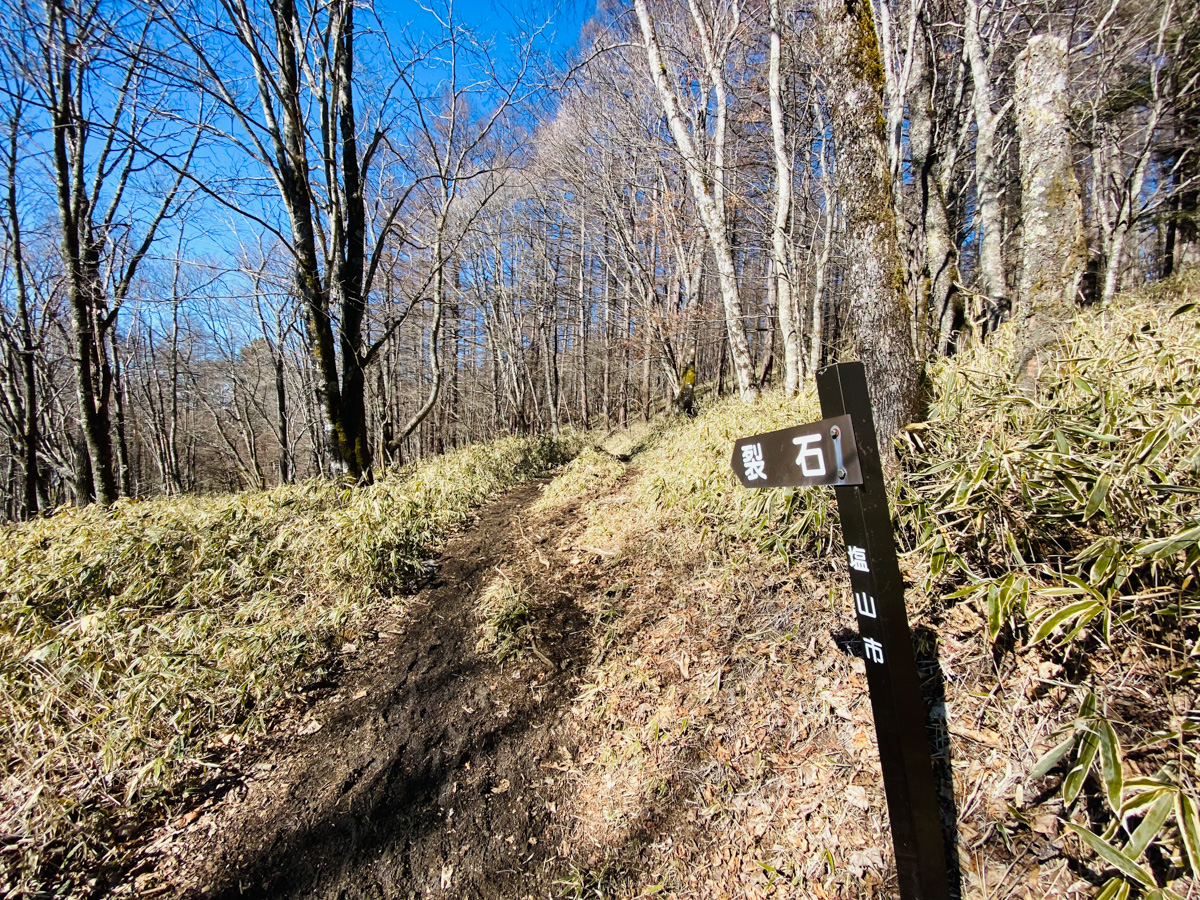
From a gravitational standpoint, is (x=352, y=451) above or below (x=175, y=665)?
above

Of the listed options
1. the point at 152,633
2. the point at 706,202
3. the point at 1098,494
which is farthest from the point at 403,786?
the point at 706,202

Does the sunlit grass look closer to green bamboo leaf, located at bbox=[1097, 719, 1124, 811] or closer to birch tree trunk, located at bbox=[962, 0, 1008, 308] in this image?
green bamboo leaf, located at bbox=[1097, 719, 1124, 811]

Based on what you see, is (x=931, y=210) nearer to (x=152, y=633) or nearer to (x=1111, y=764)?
(x=1111, y=764)

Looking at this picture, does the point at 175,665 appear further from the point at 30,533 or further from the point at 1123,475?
the point at 1123,475

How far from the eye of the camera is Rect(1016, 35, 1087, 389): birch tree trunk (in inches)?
115

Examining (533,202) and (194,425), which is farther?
(194,425)

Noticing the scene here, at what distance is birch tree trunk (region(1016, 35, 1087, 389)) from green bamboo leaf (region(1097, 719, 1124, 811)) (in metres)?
2.35

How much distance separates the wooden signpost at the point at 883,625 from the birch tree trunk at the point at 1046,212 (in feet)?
7.77

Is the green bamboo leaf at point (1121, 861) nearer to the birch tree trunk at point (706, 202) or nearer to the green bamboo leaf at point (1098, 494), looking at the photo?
the green bamboo leaf at point (1098, 494)

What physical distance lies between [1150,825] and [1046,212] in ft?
12.3

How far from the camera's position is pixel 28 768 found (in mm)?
2393

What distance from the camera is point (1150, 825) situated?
1032 mm

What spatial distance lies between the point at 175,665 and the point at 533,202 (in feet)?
50.7

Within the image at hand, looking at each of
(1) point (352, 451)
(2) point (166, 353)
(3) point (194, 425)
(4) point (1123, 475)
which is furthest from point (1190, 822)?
(3) point (194, 425)
